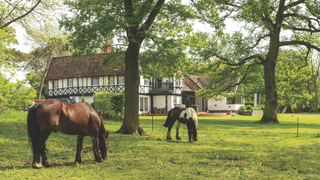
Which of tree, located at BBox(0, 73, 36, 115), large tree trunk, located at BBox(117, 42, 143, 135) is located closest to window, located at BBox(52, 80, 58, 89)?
large tree trunk, located at BBox(117, 42, 143, 135)

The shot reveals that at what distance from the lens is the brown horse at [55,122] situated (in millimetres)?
6582

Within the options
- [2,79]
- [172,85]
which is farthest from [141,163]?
[172,85]

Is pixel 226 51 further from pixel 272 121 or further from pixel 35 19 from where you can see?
pixel 35 19

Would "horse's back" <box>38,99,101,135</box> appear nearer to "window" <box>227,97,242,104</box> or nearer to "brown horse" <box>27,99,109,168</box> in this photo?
"brown horse" <box>27,99,109,168</box>

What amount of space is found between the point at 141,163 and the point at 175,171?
1.32 metres

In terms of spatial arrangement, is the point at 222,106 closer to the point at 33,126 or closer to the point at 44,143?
the point at 44,143

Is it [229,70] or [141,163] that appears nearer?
[141,163]

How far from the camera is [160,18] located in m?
17.4

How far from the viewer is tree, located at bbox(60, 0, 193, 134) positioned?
13.6 meters

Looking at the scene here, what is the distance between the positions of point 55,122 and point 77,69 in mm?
41735

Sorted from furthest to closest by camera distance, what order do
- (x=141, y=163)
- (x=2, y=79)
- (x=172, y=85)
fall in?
(x=172, y=85)
(x=2, y=79)
(x=141, y=163)

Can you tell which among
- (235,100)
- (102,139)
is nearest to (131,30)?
(102,139)

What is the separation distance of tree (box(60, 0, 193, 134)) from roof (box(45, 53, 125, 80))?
86.1 feet

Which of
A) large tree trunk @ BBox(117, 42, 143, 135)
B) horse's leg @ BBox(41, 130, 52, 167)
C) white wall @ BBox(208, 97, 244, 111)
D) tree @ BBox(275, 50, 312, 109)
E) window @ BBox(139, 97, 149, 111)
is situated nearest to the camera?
horse's leg @ BBox(41, 130, 52, 167)
